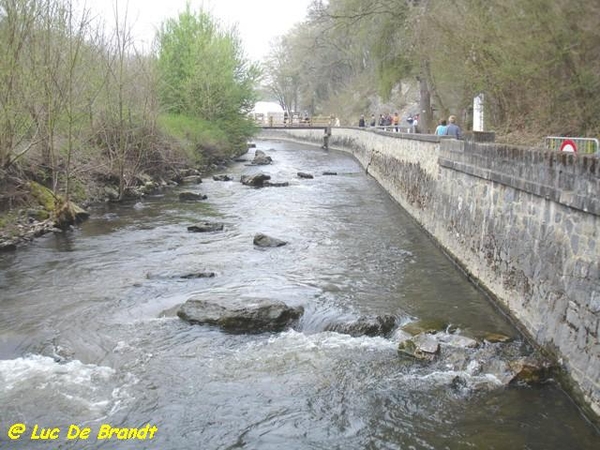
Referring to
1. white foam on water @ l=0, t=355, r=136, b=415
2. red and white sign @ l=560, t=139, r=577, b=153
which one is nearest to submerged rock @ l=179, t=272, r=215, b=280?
white foam on water @ l=0, t=355, r=136, b=415

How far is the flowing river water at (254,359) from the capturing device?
5887 millimetres

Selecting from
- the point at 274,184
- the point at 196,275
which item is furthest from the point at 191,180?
the point at 196,275

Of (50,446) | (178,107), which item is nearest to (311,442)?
(50,446)

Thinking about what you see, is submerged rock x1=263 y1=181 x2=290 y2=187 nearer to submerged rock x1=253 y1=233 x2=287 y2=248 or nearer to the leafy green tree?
the leafy green tree

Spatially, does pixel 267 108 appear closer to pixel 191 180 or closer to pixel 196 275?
pixel 191 180

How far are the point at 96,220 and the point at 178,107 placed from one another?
1994 centimetres

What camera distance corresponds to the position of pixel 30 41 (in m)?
14.6

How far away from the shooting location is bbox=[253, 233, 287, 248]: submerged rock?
44.9ft

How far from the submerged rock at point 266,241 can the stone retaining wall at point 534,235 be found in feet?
12.1

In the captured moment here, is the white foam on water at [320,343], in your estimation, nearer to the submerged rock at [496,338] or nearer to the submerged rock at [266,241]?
the submerged rock at [496,338]

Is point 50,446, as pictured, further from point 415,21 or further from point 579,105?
point 415,21

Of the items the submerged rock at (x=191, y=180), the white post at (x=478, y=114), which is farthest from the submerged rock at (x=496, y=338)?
the submerged rock at (x=191, y=180)

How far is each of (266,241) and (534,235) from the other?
6.80 meters

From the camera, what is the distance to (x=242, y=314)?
28.3 ft
